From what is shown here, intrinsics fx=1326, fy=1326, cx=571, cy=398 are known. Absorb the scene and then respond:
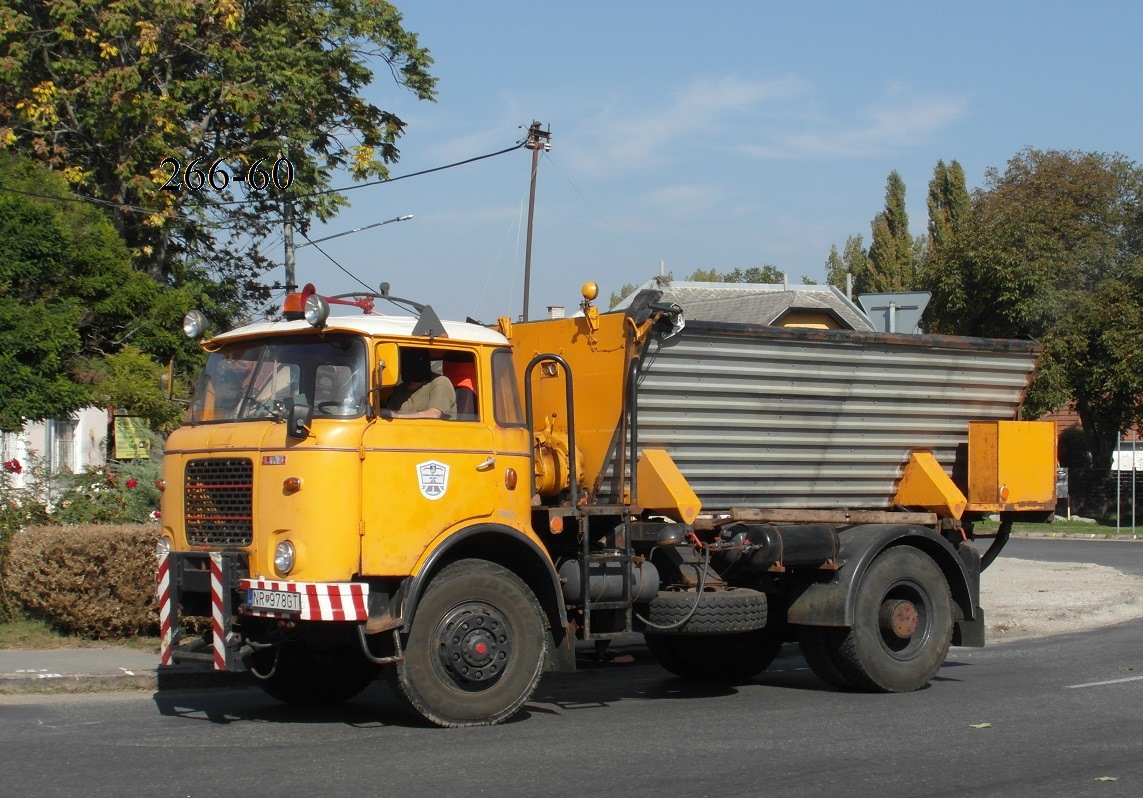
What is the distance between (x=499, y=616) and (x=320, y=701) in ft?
6.02

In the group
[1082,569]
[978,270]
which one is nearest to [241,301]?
[1082,569]

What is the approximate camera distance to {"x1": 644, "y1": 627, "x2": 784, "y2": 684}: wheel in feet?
36.2

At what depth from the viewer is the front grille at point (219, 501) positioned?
8.14 metres

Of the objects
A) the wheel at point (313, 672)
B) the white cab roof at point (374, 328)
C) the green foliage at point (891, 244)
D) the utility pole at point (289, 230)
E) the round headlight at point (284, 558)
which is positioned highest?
the green foliage at point (891, 244)

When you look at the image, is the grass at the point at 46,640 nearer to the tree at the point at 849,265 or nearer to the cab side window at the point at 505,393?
the cab side window at the point at 505,393

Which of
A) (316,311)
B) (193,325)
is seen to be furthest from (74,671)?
(316,311)

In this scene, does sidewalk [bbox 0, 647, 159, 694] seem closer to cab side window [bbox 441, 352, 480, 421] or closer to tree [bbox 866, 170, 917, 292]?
cab side window [bbox 441, 352, 480, 421]

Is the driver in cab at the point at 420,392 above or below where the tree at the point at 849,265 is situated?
below

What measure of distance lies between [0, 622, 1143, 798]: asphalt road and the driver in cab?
2005 millimetres

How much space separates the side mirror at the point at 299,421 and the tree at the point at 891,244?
59.5 m

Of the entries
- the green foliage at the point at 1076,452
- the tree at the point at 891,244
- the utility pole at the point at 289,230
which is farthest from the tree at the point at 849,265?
the utility pole at the point at 289,230

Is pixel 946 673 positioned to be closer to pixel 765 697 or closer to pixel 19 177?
pixel 765 697

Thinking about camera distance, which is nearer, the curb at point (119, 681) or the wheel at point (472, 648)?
the wheel at point (472, 648)

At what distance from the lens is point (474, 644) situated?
27.0 ft
